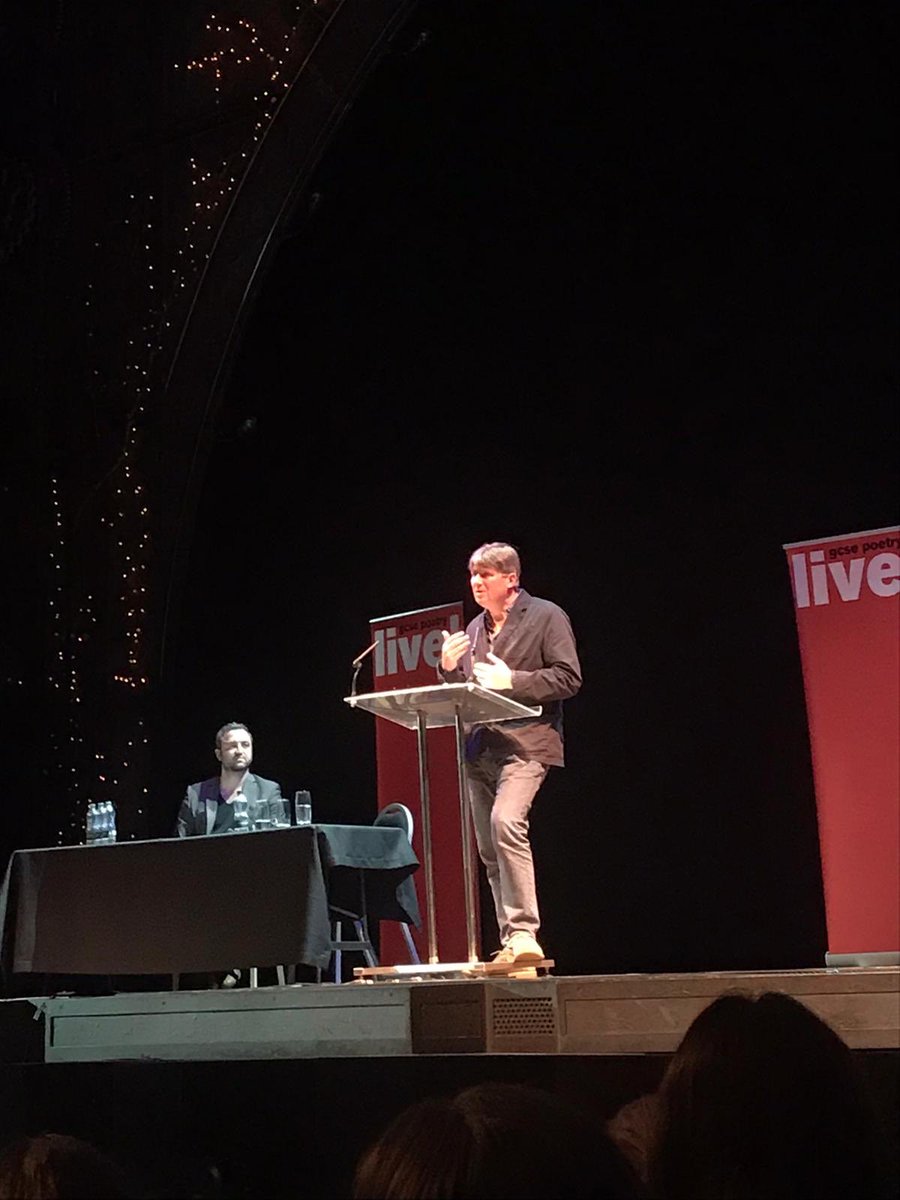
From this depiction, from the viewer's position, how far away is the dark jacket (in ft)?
12.5

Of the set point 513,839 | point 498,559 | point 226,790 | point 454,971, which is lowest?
point 454,971

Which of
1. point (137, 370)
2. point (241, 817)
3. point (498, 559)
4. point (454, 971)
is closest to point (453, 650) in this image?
point (498, 559)

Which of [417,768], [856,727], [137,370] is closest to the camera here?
[856,727]

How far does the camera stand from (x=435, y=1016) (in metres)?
3.15

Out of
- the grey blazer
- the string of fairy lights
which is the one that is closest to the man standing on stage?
the grey blazer

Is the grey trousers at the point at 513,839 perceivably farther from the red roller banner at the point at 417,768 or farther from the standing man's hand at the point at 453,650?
the red roller banner at the point at 417,768

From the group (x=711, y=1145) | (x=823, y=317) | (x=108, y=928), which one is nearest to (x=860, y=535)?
(x=823, y=317)

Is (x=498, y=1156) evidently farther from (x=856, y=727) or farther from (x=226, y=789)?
(x=226, y=789)

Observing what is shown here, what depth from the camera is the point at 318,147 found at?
5805 millimetres

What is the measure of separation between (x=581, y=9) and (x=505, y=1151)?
5.50 m

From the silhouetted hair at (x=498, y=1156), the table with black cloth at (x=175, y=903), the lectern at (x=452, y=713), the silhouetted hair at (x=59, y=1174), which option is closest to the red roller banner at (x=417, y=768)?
the table with black cloth at (x=175, y=903)

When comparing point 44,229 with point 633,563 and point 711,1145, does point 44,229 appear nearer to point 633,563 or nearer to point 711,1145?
point 633,563

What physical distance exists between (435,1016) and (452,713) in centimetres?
88

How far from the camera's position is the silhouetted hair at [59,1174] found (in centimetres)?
126
